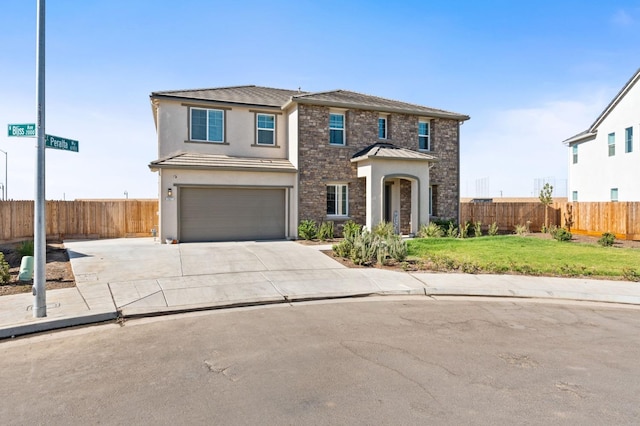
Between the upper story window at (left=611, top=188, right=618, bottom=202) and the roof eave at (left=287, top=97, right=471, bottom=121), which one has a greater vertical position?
the roof eave at (left=287, top=97, right=471, bottom=121)

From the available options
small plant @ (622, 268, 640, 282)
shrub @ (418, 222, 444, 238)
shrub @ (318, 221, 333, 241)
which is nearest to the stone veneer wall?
shrub @ (318, 221, 333, 241)

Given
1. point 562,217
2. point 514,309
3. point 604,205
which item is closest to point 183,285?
point 514,309

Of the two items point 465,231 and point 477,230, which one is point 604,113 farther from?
point 465,231

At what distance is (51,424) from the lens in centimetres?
375

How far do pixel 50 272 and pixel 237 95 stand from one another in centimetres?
1223

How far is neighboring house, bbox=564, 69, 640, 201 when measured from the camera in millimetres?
22672

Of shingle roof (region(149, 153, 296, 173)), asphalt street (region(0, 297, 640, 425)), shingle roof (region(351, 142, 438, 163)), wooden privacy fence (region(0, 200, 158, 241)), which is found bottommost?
asphalt street (region(0, 297, 640, 425))

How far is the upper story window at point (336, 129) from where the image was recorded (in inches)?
769

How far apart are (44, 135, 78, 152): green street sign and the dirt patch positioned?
140 inches

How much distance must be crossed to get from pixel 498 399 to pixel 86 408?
4.19 m

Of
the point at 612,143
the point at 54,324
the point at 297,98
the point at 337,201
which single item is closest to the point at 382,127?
the point at 337,201

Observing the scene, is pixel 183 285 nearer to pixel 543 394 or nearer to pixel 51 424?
pixel 51 424

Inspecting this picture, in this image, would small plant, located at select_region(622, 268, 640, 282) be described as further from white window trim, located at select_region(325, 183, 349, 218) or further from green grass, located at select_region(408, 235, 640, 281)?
white window trim, located at select_region(325, 183, 349, 218)

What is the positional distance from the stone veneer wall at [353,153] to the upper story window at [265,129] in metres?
1.91
